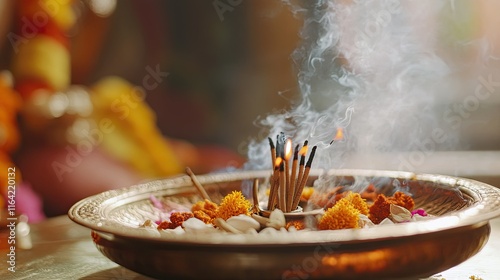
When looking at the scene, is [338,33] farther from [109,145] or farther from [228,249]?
[228,249]

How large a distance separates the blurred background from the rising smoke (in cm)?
16

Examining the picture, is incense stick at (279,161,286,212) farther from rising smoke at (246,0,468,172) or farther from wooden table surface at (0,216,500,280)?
rising smoke at (246,0,468,172)

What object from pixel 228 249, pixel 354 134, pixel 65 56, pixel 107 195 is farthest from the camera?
pixel 65 56

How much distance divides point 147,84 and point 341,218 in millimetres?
3233

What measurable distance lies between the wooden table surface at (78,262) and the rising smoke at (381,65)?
2.09m

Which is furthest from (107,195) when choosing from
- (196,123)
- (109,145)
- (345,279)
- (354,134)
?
(196,123)

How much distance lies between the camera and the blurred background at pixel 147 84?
375 centimetres

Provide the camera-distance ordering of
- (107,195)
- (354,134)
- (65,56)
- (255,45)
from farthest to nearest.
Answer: (255,45) → (65,56) → (354,134) → (107,195)

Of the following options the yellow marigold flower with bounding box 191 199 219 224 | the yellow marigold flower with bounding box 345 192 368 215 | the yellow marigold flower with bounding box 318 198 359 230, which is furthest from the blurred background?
the yellow marigold flower with bounding box 318 198 359 230

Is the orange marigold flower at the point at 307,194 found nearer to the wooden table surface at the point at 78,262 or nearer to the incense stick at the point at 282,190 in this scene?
the incense stick at the point at 282,190

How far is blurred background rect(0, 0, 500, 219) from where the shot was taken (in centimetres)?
375

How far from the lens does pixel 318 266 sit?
110cm

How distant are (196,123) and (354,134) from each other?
1570 millimetres

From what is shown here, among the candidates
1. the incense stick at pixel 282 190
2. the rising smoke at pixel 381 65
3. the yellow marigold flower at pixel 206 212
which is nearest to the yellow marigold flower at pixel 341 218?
the incense stick at pixel 282 190
